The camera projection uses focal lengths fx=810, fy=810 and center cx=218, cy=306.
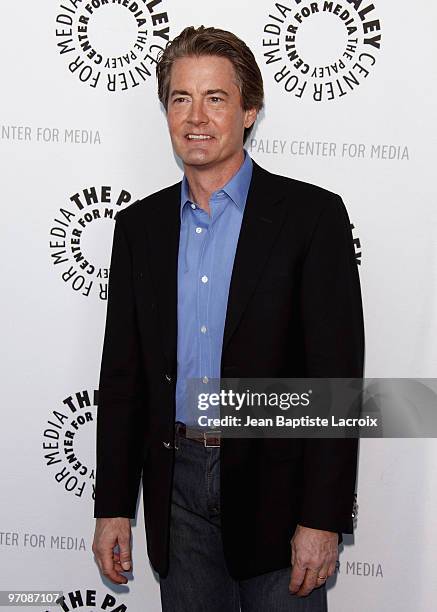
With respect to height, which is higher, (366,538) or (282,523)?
(282,523)

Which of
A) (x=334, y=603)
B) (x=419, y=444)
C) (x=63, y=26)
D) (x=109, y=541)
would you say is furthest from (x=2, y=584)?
(x=63, y=26)

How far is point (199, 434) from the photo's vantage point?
217cm

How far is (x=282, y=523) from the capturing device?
2154mm

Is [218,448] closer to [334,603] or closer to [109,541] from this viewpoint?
[109,541]

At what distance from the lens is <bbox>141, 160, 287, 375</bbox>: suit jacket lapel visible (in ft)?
6.86

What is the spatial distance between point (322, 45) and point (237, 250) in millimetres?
936

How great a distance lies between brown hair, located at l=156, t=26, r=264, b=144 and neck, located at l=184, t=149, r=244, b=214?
18 cm

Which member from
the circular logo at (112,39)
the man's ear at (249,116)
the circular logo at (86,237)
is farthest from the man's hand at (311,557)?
the circular logo at (112,39)

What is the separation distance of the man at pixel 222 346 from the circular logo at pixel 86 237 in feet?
1.65

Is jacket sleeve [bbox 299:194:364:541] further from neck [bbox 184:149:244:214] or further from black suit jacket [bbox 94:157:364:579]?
neck [bbox 184:149:244:214]

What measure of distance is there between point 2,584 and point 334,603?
49.3 inches

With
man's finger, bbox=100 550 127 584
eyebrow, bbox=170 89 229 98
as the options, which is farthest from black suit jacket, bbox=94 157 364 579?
eyebrow, bbox=170 89 229 98

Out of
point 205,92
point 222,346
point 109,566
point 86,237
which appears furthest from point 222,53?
point 109,566

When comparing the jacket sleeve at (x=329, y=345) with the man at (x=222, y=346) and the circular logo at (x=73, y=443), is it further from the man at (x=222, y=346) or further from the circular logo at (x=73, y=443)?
the circular logo at (x=73, y=443)
